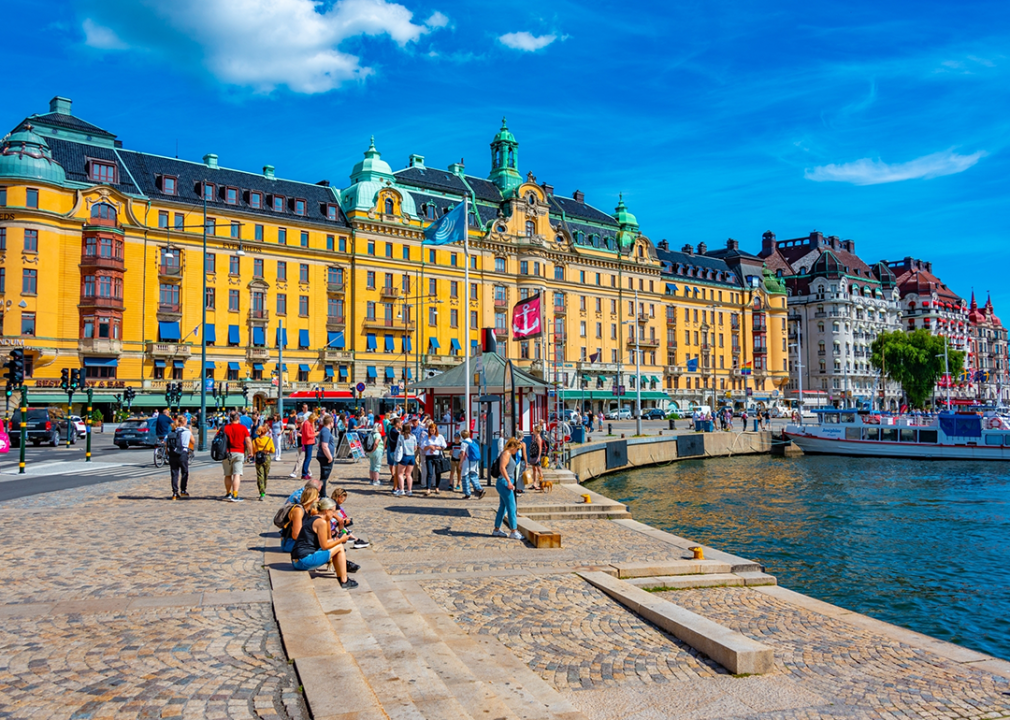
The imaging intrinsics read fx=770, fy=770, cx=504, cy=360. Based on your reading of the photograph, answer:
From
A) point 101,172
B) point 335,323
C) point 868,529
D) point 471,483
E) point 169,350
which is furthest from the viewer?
point 335,323

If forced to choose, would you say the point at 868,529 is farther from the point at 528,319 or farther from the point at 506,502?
the point at 506,502

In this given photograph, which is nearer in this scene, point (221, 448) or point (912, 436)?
point (221, 448)

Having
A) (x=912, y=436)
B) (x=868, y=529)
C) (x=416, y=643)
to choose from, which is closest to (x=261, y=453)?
(x=416, y=643)

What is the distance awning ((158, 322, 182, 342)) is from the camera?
199 ft

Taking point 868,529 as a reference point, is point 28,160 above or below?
above

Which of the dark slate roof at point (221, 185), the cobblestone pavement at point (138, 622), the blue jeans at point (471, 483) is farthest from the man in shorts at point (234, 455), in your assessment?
the dark slate roof at point (221, 185)

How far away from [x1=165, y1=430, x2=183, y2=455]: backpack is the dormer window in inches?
1922

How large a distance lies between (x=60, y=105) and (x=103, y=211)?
11.2 meters

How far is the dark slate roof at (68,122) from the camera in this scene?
5906cm

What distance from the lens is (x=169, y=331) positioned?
61.1 m

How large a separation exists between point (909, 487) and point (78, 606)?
35.2m

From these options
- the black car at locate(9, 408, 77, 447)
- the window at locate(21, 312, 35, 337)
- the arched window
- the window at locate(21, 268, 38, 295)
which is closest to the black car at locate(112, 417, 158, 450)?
the black car at locate(9, 408, 77, 447)

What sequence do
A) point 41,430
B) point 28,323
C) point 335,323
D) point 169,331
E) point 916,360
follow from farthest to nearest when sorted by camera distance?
point 916,360
point 335,323
point 169,331
point 28,323
point 41,430

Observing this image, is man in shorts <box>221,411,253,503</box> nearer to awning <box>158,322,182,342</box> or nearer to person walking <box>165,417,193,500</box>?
person walking <box>165,417,193,500</box>
